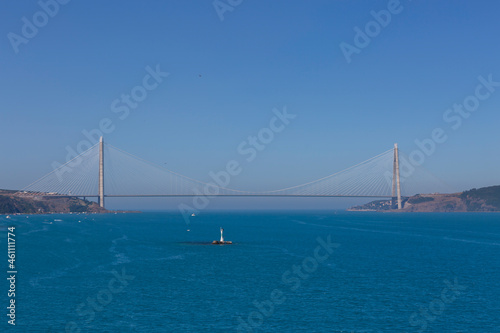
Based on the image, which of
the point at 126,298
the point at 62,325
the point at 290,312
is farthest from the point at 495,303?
the point at 62,325

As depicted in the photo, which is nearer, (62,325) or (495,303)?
(62,325)

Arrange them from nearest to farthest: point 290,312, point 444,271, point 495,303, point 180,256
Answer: point 290,312, point 495,303, point 444,271, point 180,256

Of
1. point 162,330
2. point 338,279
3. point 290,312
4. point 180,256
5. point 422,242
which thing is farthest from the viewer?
point 422,242

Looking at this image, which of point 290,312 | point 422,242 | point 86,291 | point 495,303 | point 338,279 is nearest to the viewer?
point 290,312

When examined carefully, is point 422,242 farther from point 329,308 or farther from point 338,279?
point 329,308

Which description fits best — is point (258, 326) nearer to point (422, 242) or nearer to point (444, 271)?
point (444, 271)

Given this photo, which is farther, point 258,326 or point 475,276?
point 475,276

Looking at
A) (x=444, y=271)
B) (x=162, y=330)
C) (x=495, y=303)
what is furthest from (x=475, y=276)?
(x=162, y=330)

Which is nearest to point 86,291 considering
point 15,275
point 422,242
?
point 15,275

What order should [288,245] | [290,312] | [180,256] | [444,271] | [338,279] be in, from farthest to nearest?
[288,245]
[180,256]
[444,271]
[338,279]
[290,312]
